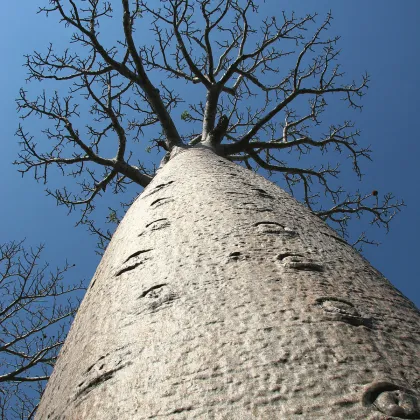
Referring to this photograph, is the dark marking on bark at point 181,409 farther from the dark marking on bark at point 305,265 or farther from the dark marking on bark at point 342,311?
the dark marking on bark at point 305,265

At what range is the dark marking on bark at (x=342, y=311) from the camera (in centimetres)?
87

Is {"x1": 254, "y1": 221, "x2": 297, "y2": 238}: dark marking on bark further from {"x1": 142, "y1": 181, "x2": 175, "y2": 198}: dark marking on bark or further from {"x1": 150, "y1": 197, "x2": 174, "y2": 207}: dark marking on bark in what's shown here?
{"x1": 142, "y1": 181, "x2": 175, "y2": 198}: dark marking on bark

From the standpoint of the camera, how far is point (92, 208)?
5.50 m

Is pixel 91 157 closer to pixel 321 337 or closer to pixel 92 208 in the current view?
pixel 92 208

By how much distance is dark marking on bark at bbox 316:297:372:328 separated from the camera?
2.85ft

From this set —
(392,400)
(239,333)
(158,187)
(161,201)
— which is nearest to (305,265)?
(239,333)

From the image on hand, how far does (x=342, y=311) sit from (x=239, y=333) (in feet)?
0.77

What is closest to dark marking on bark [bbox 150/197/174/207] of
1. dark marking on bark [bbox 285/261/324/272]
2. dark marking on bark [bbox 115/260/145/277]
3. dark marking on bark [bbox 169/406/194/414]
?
dark marking on bark [bbox 115/260/145/277]

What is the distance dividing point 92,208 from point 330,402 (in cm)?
515

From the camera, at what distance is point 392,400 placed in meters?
0.65

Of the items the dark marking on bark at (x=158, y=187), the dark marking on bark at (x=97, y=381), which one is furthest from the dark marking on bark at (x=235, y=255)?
the dark marking on bark at (x=158, y=187)

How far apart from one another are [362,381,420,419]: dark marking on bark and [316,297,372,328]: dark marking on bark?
0.19 meters

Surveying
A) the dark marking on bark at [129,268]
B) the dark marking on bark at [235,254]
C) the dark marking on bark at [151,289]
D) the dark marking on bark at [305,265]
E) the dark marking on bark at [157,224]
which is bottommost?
the dark marking on bark at [151,289]

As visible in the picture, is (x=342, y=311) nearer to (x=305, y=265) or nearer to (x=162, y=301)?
(x=305, y=265)
